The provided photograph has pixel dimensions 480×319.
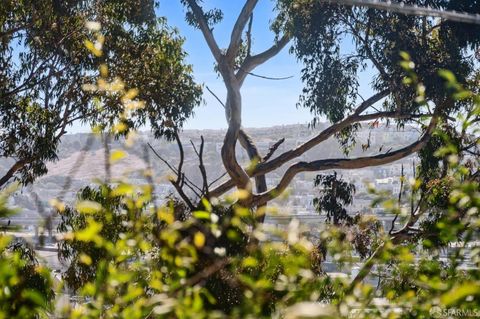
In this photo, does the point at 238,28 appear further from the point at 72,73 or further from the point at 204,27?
the point at 72,73

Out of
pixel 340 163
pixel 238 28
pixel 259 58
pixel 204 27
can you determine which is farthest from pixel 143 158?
pixel 259 58

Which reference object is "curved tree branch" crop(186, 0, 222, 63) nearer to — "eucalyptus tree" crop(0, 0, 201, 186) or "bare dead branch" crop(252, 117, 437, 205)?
"eucalyptus tree" crop(0, 0, 201, 186)

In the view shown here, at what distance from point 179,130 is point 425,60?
10.9ft

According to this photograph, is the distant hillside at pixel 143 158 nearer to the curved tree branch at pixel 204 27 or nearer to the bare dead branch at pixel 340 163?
the bare dead branch at pixel 340 163

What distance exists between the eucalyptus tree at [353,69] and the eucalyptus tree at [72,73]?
72 cm

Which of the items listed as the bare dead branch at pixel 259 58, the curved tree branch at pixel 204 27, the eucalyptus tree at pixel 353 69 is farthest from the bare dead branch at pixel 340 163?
the bare dead branch at pixel 259 58

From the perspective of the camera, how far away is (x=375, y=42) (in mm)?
7707

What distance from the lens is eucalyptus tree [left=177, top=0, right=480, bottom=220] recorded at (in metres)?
7.19

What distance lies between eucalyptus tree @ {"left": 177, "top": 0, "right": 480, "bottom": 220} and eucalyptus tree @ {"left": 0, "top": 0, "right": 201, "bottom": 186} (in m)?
0.72

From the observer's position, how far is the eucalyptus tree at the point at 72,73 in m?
6.83

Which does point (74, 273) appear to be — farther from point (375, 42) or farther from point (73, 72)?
point (375, 42)

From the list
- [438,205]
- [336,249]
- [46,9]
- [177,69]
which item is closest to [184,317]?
[336,249]

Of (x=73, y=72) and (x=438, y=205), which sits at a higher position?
(x=73, y=72)

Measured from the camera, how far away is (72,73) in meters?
7.63
